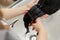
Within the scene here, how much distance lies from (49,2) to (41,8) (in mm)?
83

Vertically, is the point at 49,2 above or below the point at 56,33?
above

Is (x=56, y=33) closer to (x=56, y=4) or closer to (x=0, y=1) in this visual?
(x=56, y=4)

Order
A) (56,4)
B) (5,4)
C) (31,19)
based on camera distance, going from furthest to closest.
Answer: (5,4)
(56,4)
(31,19)

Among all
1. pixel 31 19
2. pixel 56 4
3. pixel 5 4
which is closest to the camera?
pixel 31 19

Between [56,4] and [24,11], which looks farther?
[56,4]

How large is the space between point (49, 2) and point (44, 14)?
13 cm

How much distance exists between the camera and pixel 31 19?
2.36 ft

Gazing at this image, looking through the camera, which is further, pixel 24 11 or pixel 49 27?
pixel 49 27

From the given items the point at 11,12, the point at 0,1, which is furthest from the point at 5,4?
the point at 11,12

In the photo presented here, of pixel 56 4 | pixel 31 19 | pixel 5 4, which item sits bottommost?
pixel 31 19

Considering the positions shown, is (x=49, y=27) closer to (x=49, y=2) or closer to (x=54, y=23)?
(x=54, y=23)

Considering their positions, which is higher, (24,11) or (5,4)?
(5,4)

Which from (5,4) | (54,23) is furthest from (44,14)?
(5,4)

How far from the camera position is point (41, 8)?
31.7 inches
